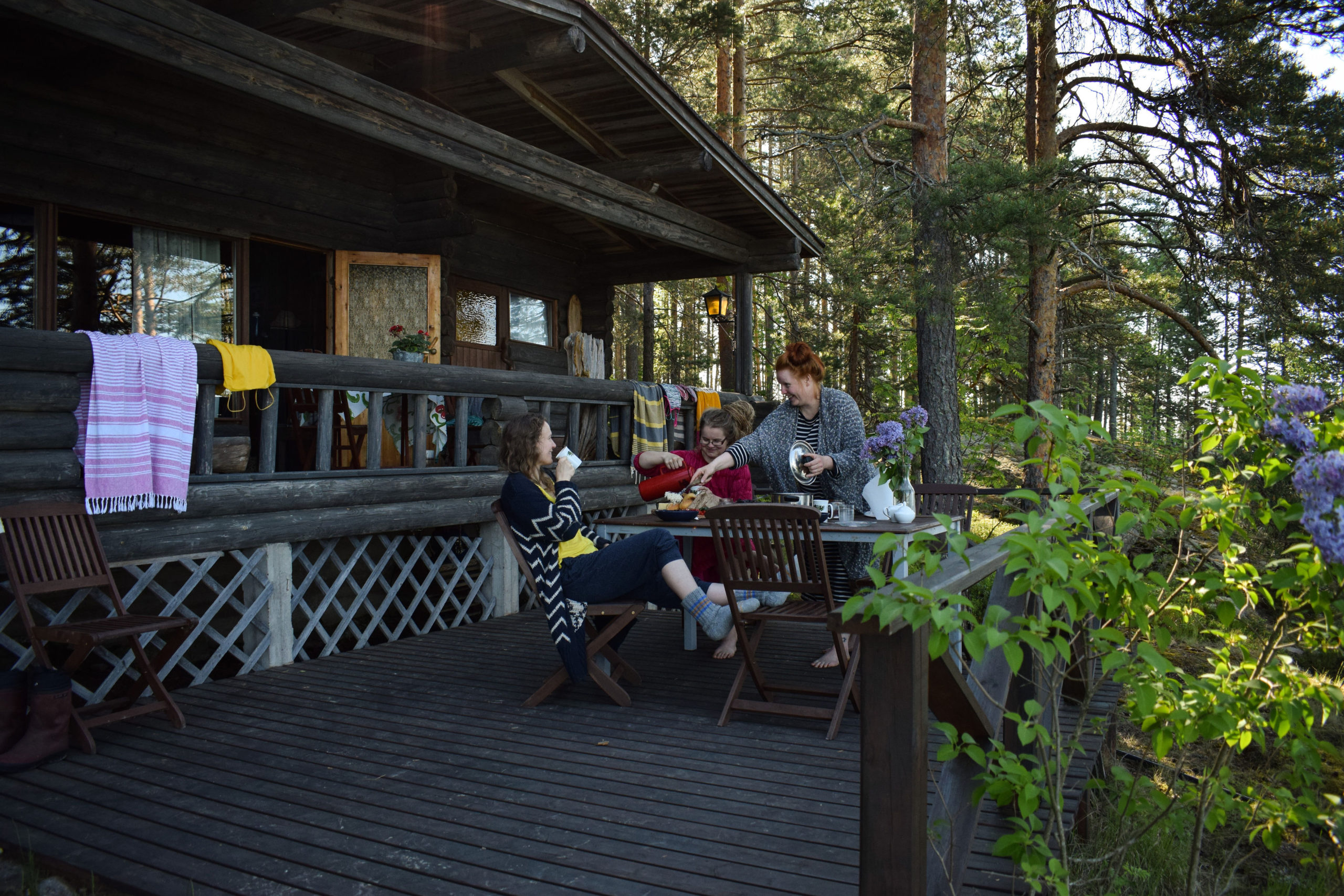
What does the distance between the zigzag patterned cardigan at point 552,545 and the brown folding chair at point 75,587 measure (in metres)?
1.52

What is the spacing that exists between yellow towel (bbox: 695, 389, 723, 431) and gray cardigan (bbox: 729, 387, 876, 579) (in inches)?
146

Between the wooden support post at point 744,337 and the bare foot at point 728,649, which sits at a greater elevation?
the wooden support post at point 744,337

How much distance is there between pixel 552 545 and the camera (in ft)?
14.1

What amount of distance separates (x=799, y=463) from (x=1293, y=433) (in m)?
2.83

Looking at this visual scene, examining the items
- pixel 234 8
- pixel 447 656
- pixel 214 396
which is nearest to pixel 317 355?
pixel 214 396

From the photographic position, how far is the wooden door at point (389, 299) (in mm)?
8117

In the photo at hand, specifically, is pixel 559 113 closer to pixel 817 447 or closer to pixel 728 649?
pixel 817 447

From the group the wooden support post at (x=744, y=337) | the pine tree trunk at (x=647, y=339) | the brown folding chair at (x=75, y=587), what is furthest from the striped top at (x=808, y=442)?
the pine tree trunk at (x=647, y=339)

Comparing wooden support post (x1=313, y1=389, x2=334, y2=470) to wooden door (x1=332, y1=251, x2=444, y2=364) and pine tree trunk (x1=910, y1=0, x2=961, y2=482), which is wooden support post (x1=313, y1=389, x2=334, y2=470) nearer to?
wooden door (x1=332, y1=251, x2=444, y2=364)

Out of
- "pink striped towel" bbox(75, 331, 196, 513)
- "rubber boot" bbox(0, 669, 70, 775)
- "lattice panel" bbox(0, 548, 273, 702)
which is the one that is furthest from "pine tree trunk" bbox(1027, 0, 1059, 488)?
"rubber boot" bbox(0, 669, 70, 775)

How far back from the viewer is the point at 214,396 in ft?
15.4

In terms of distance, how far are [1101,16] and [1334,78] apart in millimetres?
2522

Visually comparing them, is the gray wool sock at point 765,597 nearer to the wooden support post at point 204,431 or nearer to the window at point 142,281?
the wooden support post at point 204,431

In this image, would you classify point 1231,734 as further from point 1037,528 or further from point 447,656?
point 447,656
